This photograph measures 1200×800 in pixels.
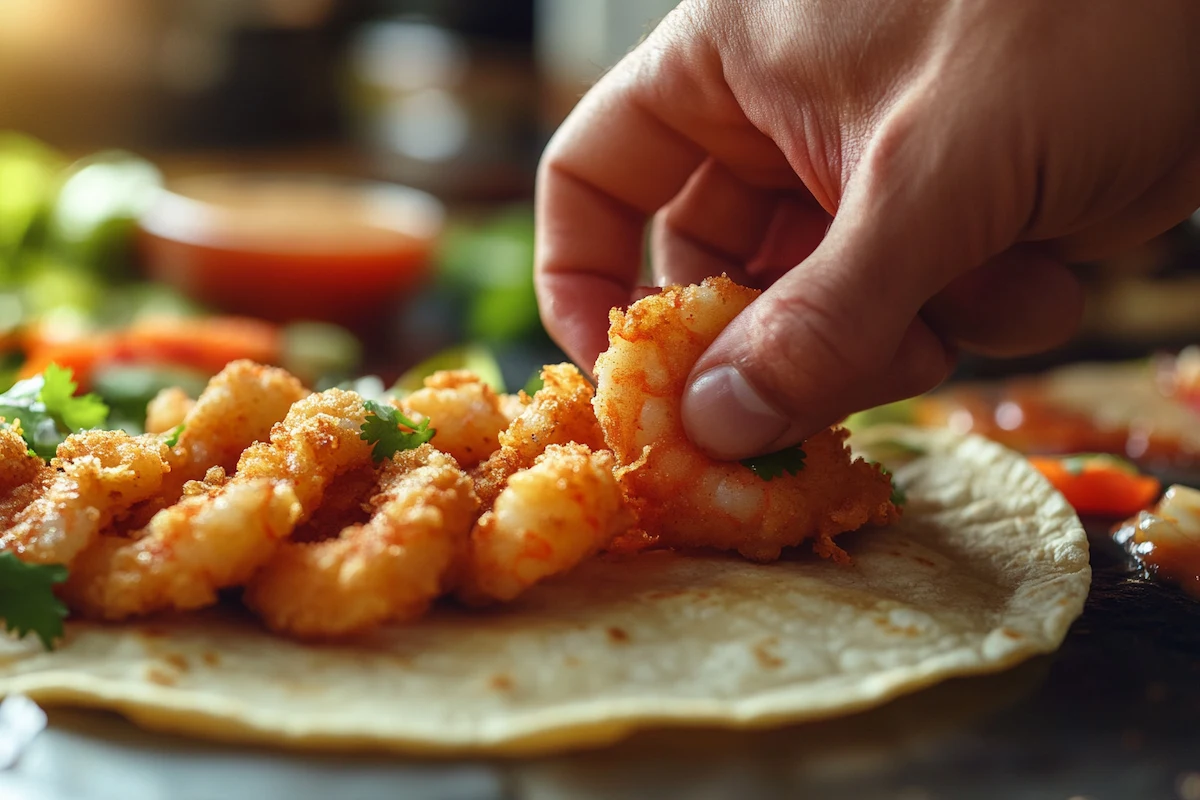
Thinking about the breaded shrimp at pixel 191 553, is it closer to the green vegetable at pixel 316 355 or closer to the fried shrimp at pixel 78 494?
the fried shrimp at pixel 78 494

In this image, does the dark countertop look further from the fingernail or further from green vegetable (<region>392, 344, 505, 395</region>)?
green vegetable (<region>392, 344, 505, 395</region>)

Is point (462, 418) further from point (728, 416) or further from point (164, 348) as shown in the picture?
point (164, 348)

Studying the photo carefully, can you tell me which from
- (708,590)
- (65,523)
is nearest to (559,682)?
(708,590)

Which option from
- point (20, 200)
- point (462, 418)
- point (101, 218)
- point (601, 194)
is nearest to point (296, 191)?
point (101, 218)

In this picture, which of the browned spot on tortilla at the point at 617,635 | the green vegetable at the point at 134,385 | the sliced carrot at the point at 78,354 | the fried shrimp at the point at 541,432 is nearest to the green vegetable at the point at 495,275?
the green vegetable at the point at 134,385

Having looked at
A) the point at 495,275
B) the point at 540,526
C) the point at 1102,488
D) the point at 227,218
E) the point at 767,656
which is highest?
the point at 227,218

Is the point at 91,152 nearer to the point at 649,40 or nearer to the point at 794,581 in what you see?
the point at 649,40

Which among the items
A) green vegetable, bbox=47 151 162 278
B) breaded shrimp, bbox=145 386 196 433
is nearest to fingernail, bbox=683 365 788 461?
breaded shrimp, bbox=145 386 196 433

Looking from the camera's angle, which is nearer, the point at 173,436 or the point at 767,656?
the point at 767,656
